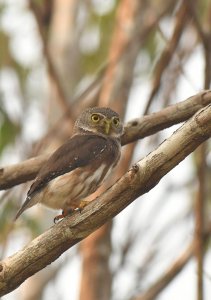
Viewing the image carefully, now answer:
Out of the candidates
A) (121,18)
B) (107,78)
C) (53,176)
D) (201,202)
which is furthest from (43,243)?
(121,18)

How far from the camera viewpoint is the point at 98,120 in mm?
6129

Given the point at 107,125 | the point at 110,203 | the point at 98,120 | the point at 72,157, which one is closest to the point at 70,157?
the point at 72,157

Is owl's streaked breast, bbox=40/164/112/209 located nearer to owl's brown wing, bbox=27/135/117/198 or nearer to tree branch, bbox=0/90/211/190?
owl's brown wing, bbox=27/135/117/198

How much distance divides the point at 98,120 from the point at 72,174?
102cm

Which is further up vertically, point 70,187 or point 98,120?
point 70,187

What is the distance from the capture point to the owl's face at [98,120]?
5930mm

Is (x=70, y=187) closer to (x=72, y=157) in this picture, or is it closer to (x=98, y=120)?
(x=72, y=157)

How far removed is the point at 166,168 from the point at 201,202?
7.84 feet

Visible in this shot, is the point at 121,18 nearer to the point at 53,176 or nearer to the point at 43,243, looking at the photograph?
the point at 53,176

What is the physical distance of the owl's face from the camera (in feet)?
19.5

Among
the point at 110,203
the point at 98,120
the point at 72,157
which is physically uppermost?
the point at 110,203

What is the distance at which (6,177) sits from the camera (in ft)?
16.9

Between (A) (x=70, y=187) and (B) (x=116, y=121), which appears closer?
(A) (x=70, y=187)

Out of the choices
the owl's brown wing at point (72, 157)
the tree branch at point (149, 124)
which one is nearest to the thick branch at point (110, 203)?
the owl's brown wing at point (72, 157)
